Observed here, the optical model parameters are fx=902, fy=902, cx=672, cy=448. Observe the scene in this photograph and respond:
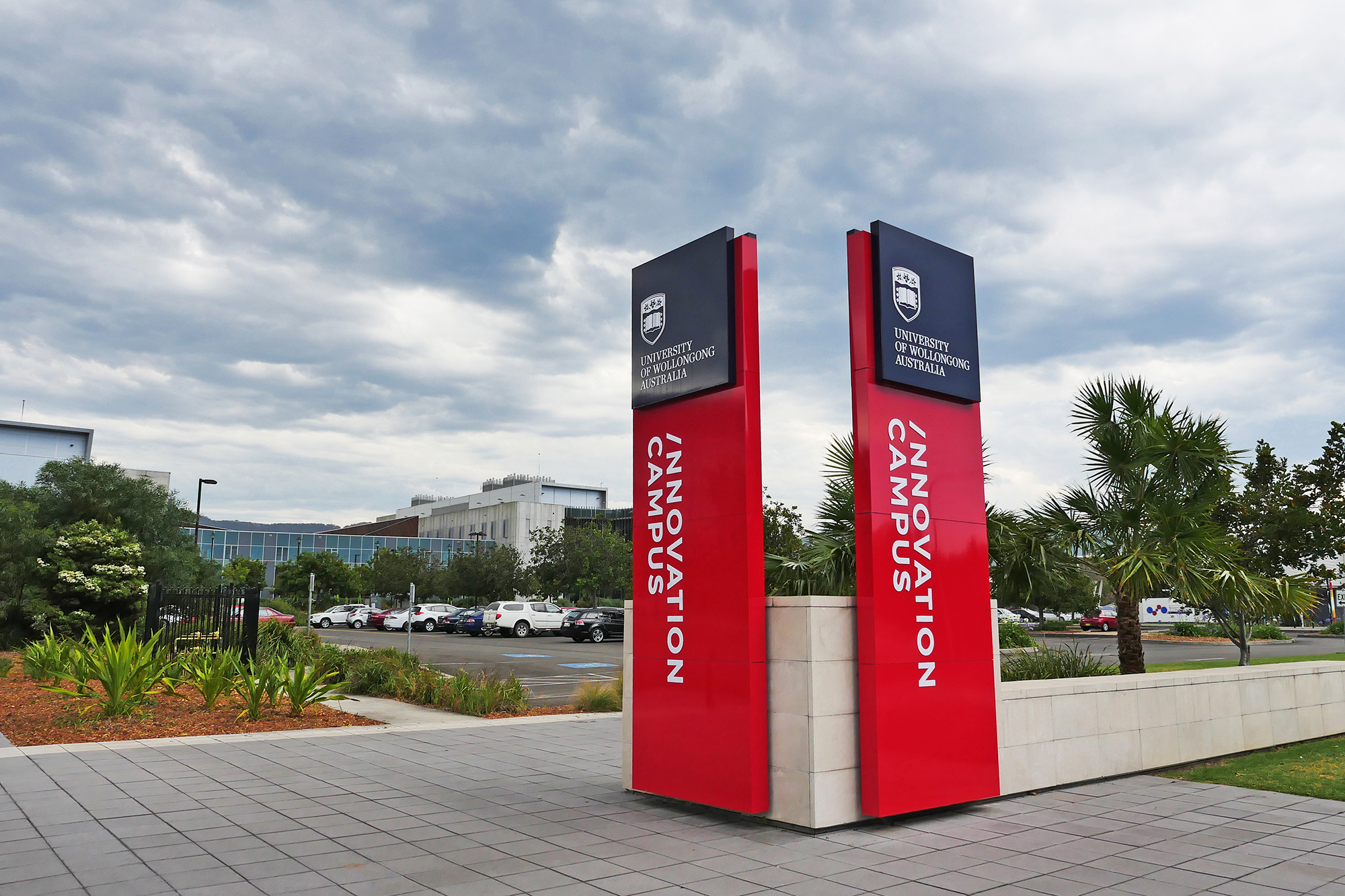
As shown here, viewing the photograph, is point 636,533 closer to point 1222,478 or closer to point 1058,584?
point 1058,584

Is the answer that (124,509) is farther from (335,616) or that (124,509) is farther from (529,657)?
(335,616)

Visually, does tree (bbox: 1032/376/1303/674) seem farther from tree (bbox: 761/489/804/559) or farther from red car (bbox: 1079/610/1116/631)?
red car (bbox: 1079/610/1116/631)

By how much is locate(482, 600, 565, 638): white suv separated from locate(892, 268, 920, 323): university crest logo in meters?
34.1

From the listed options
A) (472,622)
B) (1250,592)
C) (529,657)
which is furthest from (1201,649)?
(472,622)

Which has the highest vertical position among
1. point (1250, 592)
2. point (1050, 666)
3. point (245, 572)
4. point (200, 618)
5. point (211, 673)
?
point (245, 572)

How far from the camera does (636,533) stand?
7883 mm

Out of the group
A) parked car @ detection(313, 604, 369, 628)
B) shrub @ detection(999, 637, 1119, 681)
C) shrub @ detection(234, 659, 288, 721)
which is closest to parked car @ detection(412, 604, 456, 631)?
parked car @ detection(313, 604, 369, 628)

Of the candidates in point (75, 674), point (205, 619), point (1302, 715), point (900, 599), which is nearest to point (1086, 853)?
point (900, 599)

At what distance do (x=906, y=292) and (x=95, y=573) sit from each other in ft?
73.4

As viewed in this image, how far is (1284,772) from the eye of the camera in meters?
8.85

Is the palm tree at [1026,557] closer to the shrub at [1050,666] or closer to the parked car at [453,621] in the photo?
the shrub at [1050,666]

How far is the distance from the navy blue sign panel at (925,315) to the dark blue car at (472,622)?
34.5 meters

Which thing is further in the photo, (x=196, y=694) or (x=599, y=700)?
(x=599, y=700)

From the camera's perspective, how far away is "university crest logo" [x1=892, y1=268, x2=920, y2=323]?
7297 mm
